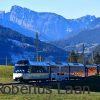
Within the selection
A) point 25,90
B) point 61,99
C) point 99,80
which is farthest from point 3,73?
point 61,99

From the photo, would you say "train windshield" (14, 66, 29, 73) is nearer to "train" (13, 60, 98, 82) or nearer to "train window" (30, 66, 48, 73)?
"train" (13, 60, 98, 82)

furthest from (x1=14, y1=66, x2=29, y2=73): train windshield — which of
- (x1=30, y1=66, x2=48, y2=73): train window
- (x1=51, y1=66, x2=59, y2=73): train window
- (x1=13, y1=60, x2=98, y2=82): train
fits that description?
(x1=51, y1=66, x2=59, y2=73): train window

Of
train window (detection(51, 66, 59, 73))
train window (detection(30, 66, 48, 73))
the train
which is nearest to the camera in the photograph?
the train

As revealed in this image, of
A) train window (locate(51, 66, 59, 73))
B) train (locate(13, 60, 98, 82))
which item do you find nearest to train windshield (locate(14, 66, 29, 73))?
train (locate(13, 60, 98, 82))

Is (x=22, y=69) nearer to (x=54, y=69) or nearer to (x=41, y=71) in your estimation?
(x=41, y=71)

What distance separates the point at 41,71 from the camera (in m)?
67.3

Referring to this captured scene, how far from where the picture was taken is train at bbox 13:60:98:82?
213 ft

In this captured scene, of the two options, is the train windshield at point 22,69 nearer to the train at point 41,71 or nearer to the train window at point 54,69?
the train at point 41,71

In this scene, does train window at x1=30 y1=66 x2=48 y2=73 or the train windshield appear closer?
the train windshield

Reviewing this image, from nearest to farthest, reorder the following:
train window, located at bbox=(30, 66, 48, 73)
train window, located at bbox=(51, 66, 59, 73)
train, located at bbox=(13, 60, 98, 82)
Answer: train, located at bbox=(13, 60, 98, 82) < train window, located at bbox=(30, 66, 48, 73) < train window, located at bbox=(51, 66, 59, 73)

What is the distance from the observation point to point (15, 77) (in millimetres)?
65500

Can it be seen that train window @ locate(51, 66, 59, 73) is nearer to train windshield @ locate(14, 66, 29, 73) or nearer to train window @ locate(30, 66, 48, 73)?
train window @ locate(30, 66, 48, 73)

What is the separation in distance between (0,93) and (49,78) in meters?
35.1

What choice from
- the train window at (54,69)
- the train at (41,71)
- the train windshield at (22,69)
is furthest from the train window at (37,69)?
the train window at (54,69)
